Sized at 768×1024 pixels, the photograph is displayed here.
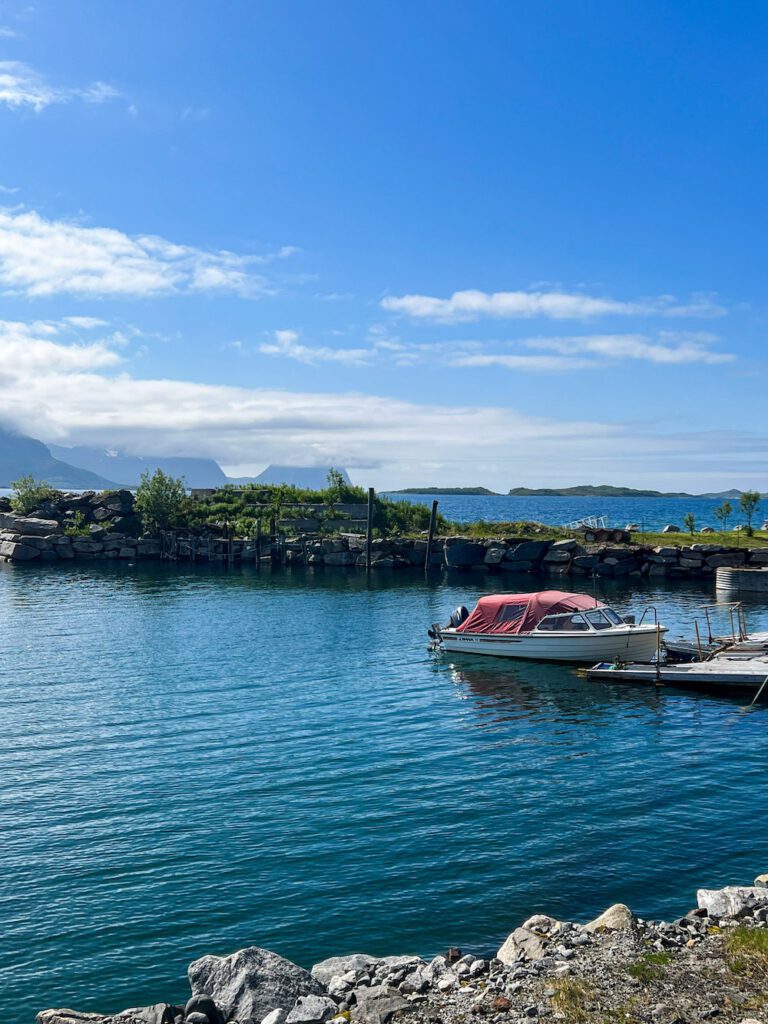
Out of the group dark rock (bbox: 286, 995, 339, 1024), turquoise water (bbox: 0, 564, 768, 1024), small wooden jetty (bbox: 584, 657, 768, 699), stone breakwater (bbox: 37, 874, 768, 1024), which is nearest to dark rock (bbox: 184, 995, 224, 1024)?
stone breakwater (bbox: 37, 874, 768, 1024)

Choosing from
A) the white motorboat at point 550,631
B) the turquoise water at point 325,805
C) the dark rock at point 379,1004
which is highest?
the white motorboat at point 550,631

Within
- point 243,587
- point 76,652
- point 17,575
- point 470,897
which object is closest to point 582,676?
point 470,897

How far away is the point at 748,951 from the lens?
426 inches

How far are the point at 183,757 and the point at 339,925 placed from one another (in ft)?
32.2

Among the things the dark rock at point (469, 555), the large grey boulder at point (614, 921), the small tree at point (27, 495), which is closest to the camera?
the large grey boulder at point (614, 921)

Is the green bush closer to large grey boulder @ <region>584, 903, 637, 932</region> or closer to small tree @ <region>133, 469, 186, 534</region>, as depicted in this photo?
small tree @ <region>133, 469, 186, 534</region>

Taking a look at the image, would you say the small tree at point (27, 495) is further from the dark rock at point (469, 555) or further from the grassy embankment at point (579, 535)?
the dark rock at point (469, 555)

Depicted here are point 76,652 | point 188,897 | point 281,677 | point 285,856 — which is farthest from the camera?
point 76,652

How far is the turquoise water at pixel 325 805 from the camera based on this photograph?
13430mm

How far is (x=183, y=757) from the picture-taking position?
22.0 m

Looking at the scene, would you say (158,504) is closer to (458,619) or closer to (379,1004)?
(458,619)

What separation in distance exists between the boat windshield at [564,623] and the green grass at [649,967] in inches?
992

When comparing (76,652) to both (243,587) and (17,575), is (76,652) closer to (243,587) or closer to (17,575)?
(243,587)

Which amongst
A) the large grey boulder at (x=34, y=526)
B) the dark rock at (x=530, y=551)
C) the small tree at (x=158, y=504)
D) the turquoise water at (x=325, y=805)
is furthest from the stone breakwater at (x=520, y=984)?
the large grey boulder at (x=34, y=526)
